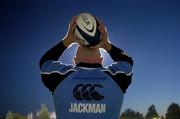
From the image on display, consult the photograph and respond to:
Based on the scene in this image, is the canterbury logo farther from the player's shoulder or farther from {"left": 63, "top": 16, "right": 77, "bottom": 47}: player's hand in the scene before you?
{"left": 63, "top": 16, "right": 77, "bottom": 47}: player's hand

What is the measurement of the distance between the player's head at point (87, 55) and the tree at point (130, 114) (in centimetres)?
36

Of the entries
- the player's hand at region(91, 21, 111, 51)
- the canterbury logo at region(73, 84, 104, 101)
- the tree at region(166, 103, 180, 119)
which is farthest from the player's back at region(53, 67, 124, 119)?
the tree at region(166, 103, 180, 119)

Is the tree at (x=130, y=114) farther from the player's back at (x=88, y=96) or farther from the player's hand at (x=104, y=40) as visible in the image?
the player's hand at (x=104, y=40)

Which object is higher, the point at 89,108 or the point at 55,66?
the point at 55,66

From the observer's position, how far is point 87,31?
3086mm

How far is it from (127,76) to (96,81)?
21 cm

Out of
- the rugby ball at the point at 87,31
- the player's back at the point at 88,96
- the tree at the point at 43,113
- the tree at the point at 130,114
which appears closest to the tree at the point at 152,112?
the tree at the point at 130,114

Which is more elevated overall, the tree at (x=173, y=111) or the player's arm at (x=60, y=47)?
the player's arm at (x=60, y=47)

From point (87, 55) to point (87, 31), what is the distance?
6.3 inches

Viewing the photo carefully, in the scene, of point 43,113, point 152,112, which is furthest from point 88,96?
point 152,112

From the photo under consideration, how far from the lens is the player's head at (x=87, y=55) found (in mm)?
3123

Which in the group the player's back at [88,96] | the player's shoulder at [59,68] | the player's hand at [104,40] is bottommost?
the player's back at [88,96]

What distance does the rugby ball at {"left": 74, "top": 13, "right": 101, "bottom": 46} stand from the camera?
309cm

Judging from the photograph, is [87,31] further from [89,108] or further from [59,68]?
[89,108]
